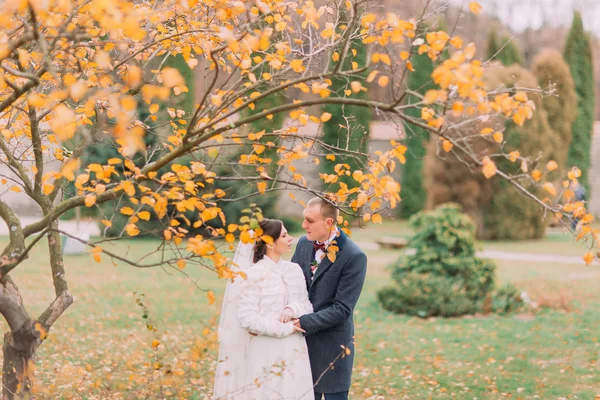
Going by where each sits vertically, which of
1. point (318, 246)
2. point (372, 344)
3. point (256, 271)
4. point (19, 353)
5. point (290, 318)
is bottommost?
point (372, 344)

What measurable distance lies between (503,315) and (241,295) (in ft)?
22.3

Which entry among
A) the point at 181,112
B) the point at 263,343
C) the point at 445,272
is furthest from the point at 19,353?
the point at 445,272

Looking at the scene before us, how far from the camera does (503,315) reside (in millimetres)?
9836

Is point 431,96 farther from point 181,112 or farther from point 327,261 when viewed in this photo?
point 181,112

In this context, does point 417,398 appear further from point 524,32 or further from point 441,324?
point 524,32

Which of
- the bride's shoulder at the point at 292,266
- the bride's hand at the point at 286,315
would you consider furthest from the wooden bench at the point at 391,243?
the bride's hand at the point at 286,315

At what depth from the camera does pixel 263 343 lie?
3.96 meters

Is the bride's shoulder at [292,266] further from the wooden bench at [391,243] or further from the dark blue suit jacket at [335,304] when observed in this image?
the wooden bench at [391,243]

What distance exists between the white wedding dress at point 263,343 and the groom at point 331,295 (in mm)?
135

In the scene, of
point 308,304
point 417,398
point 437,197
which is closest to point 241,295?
point 308,304

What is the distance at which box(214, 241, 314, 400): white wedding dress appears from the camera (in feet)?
12.8

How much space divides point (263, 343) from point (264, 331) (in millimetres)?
115

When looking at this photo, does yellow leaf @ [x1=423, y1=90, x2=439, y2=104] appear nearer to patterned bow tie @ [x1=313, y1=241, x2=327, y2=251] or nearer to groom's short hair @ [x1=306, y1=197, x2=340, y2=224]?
groom's short hair @ [x1=306, y1=197, x2=340, y2=224]

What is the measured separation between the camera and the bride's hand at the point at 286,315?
3988 mm
